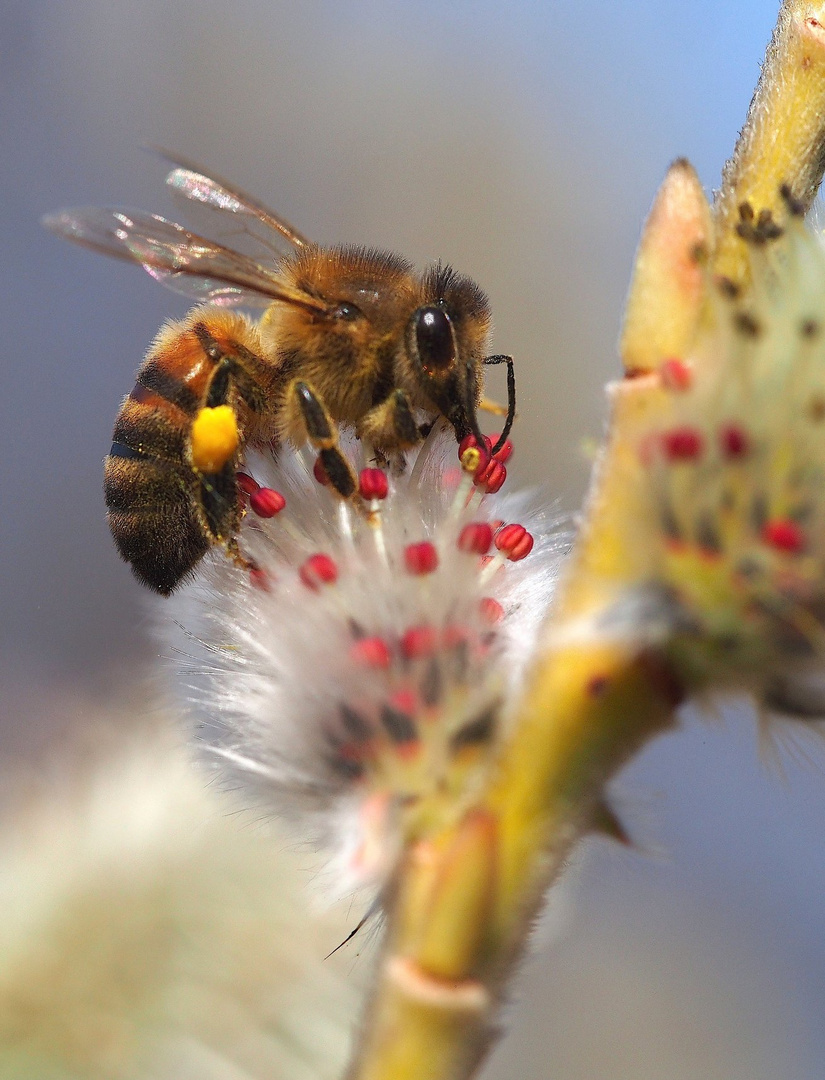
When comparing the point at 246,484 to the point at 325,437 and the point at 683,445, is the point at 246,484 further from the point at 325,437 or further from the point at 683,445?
the point at 683,445

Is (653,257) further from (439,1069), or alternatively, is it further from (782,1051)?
(782,1051)

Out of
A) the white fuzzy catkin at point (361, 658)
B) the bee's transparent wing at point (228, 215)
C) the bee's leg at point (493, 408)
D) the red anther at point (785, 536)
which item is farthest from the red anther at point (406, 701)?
the bee's transparent wing at point (228, 215)

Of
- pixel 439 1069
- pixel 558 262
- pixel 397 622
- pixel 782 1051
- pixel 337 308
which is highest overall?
pixel 558 262

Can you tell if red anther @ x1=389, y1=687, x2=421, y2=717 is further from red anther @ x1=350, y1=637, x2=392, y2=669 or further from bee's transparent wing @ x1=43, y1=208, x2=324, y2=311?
bee's transparent wing @ x1=43, y1=208, x2=324, y2=311

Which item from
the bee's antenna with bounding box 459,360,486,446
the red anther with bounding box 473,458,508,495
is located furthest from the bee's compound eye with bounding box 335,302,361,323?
the red anther with bounding box 473,458,508,495

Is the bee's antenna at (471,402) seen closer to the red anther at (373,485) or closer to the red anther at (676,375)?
the red anther at (373,485)

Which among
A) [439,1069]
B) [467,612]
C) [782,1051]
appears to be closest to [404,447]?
[467,612]
